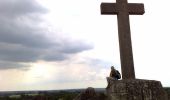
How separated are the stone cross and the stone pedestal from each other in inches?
33.9

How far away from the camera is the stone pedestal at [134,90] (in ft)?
27.7

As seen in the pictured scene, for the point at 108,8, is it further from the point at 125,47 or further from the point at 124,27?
the point at 125,47

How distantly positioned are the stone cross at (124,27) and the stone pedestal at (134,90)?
861 millimetres

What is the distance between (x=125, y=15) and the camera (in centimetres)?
994

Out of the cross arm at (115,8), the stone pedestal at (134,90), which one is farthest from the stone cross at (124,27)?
the stone pedestal at (134,90)

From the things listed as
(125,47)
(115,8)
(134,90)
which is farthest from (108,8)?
(134,90)

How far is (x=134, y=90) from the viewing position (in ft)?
27.8

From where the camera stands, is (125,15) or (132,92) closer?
(132,92)

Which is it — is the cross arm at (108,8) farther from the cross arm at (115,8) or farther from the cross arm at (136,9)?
the cross arm at (136,9)

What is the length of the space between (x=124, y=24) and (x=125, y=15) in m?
0.33

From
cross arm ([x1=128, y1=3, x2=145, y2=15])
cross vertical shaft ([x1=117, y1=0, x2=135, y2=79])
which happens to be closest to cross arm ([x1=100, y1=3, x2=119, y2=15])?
cross vertical shaft ([x1=117, y1=0, x2=135, y2=79])

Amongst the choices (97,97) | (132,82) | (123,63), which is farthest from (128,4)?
(97,97)

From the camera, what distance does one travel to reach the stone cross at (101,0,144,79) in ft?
31.0

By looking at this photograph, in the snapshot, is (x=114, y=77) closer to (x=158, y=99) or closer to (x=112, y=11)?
(x=158, y=99)
